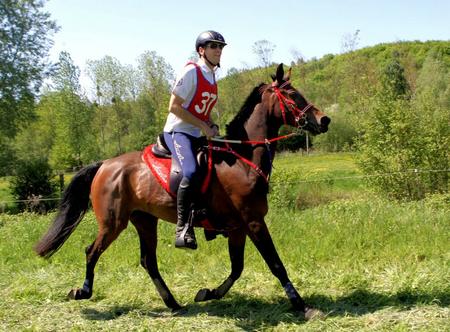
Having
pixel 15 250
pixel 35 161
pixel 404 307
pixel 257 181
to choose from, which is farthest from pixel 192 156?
pixel 35 161

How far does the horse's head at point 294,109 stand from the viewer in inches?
183

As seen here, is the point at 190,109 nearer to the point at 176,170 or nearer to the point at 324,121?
the point at 176,170

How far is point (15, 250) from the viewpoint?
7848mm

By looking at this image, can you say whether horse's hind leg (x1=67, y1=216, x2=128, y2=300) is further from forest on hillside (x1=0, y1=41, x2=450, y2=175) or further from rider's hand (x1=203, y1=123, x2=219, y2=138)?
forest on hillside (x1=0, y1=41, x2=450, y2=175)

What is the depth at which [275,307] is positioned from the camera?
4816 millimetres

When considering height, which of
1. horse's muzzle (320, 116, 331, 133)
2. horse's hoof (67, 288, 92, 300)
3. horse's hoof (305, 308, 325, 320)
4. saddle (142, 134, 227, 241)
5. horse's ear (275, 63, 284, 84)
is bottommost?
horse's hoof (305, 308, 325, 320)

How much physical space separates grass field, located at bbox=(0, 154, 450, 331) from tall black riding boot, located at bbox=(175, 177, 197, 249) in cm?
79

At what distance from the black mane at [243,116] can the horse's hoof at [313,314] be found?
1.88m

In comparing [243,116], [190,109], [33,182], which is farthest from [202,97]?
[33,182]

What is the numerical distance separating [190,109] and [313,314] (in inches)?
93.5

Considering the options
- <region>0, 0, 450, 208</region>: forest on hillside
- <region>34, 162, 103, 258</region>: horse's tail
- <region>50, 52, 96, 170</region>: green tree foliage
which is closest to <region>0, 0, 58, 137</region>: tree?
<region>0, 0, 450, 208</region>: forest on hillside

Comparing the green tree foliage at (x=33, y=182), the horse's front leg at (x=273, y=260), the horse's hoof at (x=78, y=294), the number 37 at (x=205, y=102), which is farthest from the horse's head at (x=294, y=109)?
the green tree foliage at (x=33, y=182)

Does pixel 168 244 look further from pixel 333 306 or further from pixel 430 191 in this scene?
pixel 430 191

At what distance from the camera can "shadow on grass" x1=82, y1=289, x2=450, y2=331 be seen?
4.56 m
